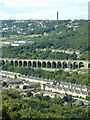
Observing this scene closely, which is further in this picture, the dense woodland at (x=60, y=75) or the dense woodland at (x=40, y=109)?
the dense woodland at (x=60, y=75)

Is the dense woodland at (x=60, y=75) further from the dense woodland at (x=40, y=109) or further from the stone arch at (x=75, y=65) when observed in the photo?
the dense woodland at (x=40, y=109)

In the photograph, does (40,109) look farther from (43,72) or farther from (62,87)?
(43,72)

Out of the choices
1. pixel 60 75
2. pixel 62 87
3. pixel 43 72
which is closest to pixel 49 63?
pixel 43 72

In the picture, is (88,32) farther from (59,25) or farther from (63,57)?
(59,25)

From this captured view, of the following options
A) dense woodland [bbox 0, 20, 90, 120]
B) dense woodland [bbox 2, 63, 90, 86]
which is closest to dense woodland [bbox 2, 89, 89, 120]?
dense woodland [bbox 0, 20, 90, 120]

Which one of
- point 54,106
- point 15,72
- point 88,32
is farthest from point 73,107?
point 88,32

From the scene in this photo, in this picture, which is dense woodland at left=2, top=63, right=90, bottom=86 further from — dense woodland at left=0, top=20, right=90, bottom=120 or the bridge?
the bridge

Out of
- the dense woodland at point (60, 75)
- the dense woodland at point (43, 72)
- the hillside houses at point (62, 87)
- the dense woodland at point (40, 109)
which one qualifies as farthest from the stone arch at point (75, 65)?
the dense woodland at point (40, 109)

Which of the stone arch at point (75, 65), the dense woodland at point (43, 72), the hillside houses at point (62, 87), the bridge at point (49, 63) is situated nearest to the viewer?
the dense woodland at point (43, 72)

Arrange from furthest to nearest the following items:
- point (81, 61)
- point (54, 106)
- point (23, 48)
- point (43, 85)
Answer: point (23, 48)
point (81, 61)
point (43, 85)
point (54, 106)

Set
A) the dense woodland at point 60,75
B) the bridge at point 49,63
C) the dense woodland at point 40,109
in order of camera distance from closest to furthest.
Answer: the dense woodland at point 40,109 < the dense woodland at point 60,75 < the bridge at point 49,63
